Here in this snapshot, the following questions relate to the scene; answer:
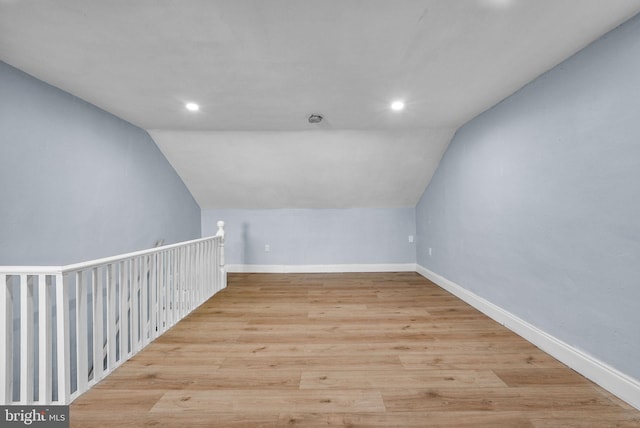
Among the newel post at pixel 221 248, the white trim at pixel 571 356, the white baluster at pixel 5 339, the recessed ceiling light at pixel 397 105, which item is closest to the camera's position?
the white baluster at pixel 5 339

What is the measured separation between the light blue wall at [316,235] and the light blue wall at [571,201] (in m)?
1.96

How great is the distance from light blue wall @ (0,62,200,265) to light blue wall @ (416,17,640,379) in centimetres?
401

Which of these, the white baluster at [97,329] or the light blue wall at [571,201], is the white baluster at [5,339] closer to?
the white baluster at [97,329]

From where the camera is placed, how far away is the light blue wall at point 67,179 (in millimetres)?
2061

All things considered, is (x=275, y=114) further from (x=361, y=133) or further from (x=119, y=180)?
(x=119, y=180)

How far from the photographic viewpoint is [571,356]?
Result: 6.15 ft

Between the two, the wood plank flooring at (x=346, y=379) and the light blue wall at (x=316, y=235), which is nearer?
the wood plank flooring at (x=346, y=379)

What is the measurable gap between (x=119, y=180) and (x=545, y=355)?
435cm

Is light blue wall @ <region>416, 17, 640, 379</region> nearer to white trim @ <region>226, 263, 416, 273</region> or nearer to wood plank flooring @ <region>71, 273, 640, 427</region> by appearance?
wood plank flooring @ <region>71, 273, 640, 427</region>

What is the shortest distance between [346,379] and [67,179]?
9.64ft

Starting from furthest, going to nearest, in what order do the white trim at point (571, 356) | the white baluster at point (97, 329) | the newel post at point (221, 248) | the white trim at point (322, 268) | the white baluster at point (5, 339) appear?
the white trim at point (322, 268), the newel post at point (221, 248), the white baluster at point (97, 329), the white trim at point (571, 356), the white baluster at point (5, 339)

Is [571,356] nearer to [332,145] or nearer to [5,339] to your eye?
[332,145]

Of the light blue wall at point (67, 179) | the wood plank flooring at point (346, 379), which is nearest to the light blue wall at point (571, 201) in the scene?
the wood plank flooring at point (346, 379)

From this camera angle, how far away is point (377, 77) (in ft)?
7.09
